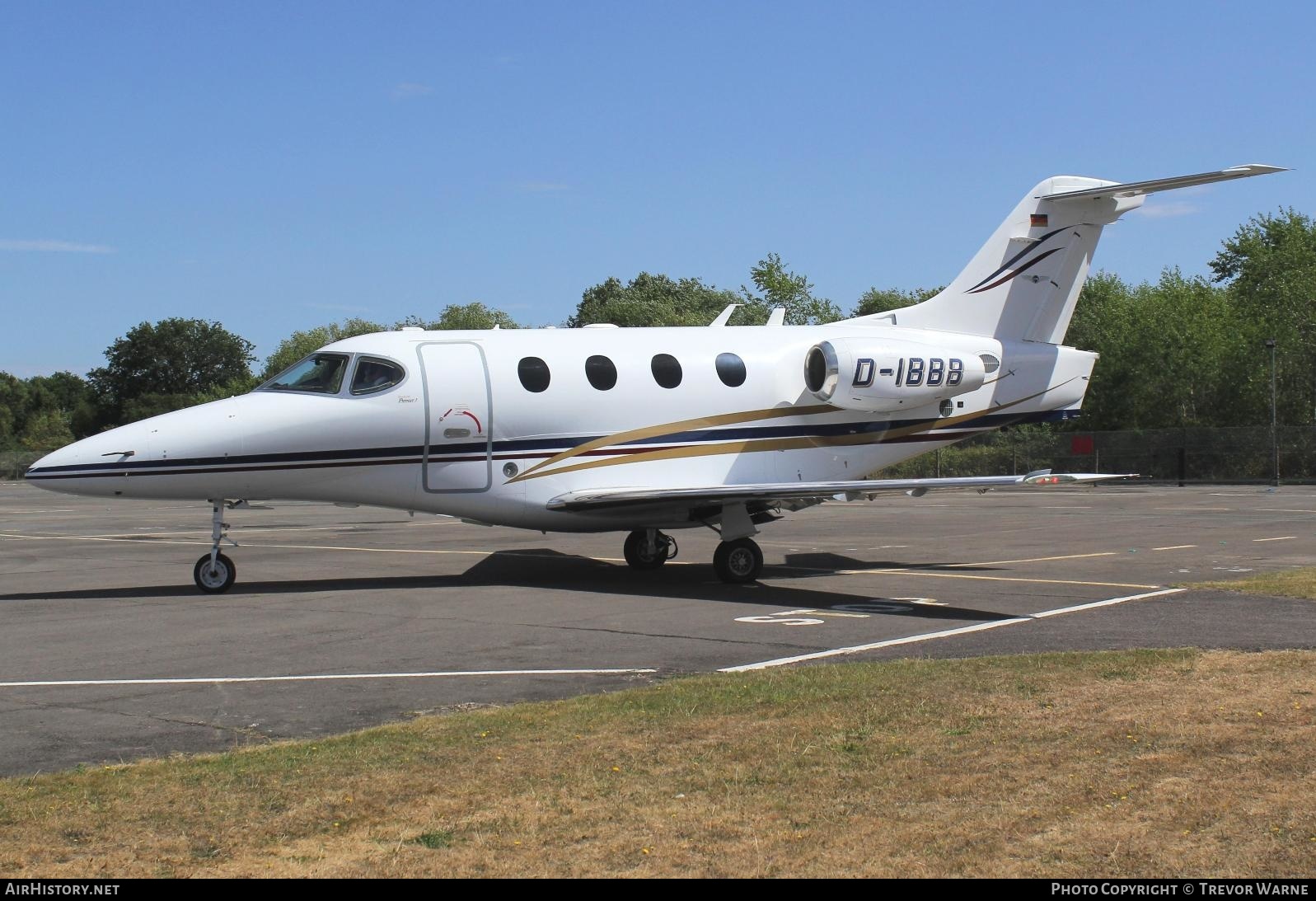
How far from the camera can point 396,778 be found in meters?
6.64

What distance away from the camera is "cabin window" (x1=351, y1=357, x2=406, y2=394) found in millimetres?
16906

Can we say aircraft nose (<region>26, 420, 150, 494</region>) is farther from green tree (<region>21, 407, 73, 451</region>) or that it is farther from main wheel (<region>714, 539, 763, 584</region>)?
green tree (<region>21, 407, 73, 451</region>)

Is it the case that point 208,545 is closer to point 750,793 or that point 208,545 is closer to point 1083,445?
point 750,793

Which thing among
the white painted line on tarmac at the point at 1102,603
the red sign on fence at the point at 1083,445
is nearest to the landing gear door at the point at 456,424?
the white painted line on tarmac at the point at 1102,603

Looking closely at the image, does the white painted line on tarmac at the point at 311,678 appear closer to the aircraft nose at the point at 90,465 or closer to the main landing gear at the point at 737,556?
the aircraft nose at the point at 90,465

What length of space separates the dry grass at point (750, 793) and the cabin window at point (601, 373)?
31.8 ft

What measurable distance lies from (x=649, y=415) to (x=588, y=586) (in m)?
2.71

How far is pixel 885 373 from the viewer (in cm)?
1900

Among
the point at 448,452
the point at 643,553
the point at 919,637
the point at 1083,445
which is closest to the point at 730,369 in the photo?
the point at 643,553

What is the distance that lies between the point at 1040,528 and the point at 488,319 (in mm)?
89981

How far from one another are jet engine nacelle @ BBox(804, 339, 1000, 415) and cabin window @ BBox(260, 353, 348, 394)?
6.91 m

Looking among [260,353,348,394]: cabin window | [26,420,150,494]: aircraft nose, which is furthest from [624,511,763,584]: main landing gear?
[26,420,150,494]: aircraft nose

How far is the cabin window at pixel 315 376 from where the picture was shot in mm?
16812

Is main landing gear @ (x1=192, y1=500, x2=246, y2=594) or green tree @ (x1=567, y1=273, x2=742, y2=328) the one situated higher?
green tree @ (x1=567, y1=273, x2=742, y2=328)
